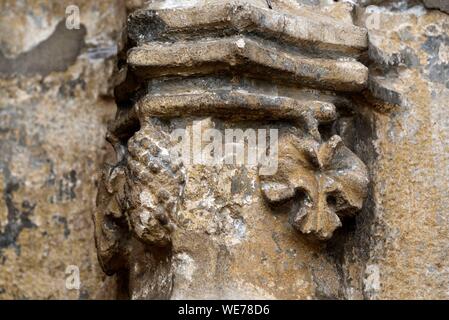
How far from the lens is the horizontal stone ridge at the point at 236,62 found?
4.22 ft

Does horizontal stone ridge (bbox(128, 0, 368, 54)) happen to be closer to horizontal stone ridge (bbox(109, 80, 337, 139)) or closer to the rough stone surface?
horizontal stone ridge (bbox(109, 80, 337, 139))

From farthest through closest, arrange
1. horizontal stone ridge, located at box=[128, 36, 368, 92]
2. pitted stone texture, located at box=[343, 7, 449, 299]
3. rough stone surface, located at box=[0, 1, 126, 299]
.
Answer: rough stone surface, located at box=[0, 1, 126, 299]
pitted stone texture, located at box=[343, 7, 449, 299]
horizontal stone ridge, located at box=[128, 36, 368, 92]

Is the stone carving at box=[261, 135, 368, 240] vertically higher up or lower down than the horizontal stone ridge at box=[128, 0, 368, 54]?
lower down

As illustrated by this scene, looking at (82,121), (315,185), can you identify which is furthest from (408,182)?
(82,121)

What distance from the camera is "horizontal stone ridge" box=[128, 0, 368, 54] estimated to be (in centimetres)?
130

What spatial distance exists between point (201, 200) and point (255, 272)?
0.12m

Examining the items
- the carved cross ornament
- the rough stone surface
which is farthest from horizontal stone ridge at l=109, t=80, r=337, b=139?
the rough stone surface

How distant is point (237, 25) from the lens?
1.29 m

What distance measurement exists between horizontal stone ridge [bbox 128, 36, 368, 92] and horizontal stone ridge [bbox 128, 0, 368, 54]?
1 cm

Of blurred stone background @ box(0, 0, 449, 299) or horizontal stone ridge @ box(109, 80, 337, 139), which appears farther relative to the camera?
blurred stone background @ box(0, 0, 449, 299)

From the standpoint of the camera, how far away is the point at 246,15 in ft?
4.24

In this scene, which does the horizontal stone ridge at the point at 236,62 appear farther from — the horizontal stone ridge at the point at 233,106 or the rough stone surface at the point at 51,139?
the rough stone surface at the point at 51,139

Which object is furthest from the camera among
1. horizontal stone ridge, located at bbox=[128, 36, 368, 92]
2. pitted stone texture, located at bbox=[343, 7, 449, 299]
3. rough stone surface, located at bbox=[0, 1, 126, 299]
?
rough stone surface, located at bbox=[0, 1, 126, 299]

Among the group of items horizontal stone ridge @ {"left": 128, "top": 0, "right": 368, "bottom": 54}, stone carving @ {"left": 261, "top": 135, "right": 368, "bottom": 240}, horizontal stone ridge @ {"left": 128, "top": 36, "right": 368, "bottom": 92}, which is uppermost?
horizontal stone ridge @ {"left": 128, "top": 0, "right": 368, "bottom": 54}
